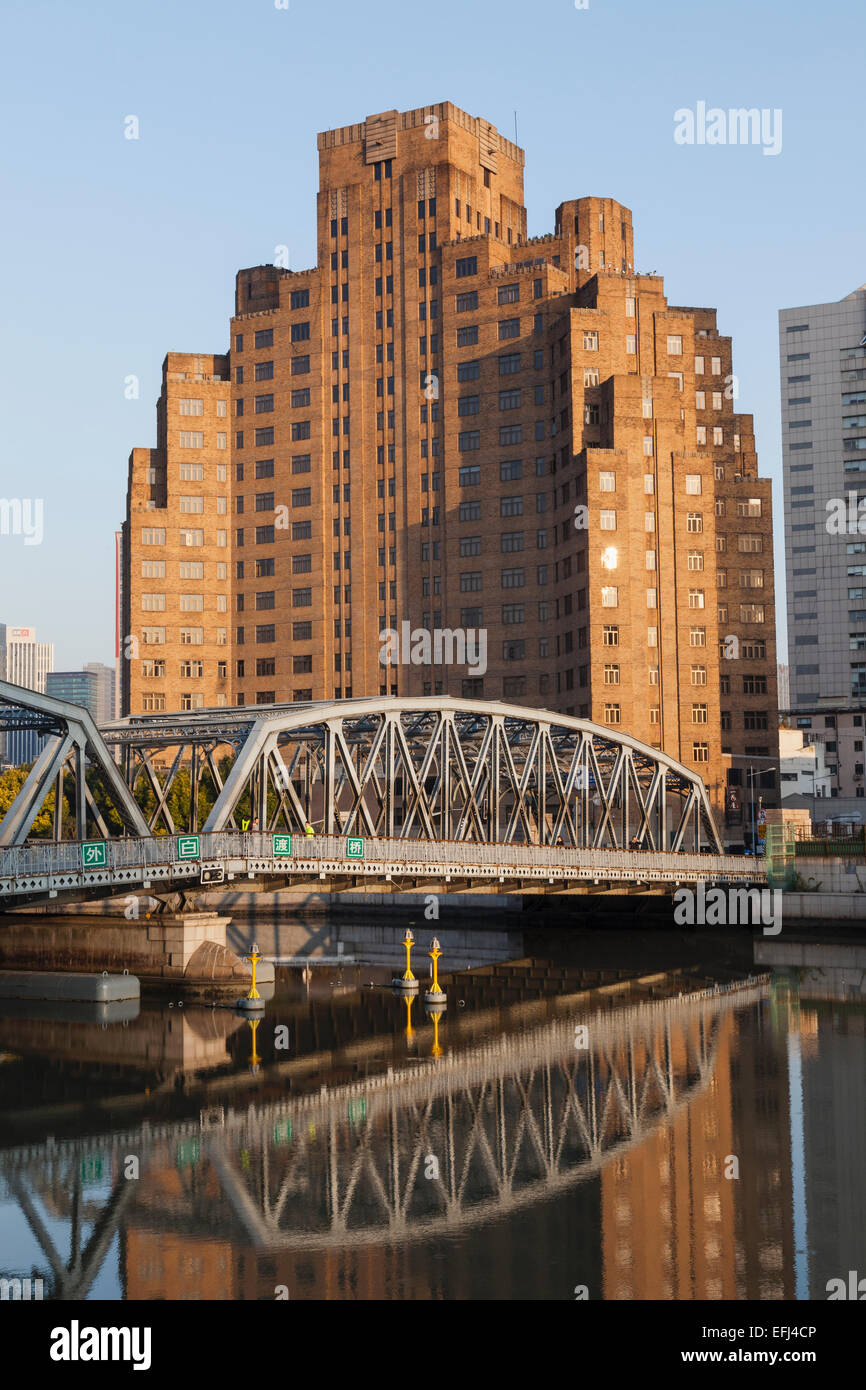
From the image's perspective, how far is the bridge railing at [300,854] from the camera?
51.1m

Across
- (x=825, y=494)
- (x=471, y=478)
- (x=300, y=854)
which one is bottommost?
(x=300, y=854)

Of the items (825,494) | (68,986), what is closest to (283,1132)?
(68,986)

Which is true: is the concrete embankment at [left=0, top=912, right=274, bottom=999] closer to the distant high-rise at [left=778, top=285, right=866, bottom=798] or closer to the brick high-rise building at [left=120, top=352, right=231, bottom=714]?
the brick high-rise building at [left=120, top=352, right=231, bottom=714]

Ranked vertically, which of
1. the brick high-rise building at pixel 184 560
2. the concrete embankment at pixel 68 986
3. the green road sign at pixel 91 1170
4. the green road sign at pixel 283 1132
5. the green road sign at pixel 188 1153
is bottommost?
the green road sign at pixel 91 1170

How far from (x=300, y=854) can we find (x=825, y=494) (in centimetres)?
15645

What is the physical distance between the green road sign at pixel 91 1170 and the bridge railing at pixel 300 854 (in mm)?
17374

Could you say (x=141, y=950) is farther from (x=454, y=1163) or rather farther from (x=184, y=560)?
(x=184, y=560)

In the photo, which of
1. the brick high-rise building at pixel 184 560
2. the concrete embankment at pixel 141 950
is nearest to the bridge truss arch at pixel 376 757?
the concrete embankment at pixel 141 950

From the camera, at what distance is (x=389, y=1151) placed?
3441 centimetres

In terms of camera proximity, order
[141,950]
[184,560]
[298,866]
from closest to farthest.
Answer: [298,866], [141,950], [184,560]

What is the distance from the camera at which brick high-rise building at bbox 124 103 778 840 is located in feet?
393

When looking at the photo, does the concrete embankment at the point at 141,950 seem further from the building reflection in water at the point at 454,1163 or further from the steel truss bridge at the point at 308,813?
the building reflection in water at the point at 454,1163

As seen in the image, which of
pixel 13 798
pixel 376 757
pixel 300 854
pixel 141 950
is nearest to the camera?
pixel 300 854
